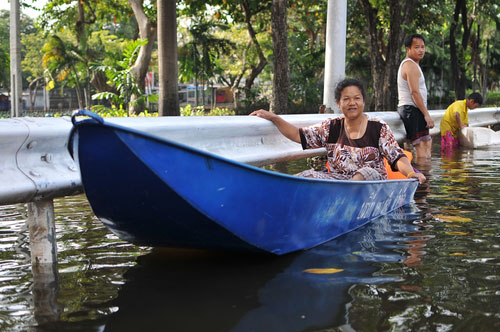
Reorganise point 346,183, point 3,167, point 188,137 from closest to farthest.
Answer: point 3,167, point 346,183, point 188,137

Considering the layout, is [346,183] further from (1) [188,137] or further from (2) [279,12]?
A: (2) [279,12]

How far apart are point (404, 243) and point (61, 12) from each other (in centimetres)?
2475

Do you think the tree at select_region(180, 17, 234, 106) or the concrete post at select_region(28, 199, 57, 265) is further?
the tree at select_region(180, 17, 234, 106)

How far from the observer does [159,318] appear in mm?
2877

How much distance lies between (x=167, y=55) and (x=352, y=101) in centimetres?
911

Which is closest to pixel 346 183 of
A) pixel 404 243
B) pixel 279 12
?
pixel 404 243

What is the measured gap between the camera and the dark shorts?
8.84m

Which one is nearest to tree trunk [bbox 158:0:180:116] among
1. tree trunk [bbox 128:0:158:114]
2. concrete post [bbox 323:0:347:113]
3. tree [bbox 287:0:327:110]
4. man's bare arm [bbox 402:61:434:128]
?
concrete post [bbox 323:0:347:113]

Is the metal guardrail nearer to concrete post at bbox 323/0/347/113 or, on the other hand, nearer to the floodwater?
the floodwater

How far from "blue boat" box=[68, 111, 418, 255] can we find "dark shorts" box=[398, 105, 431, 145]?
16.6ft

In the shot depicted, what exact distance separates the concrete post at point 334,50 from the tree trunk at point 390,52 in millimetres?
6536

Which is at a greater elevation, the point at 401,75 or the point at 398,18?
the point at 398,18

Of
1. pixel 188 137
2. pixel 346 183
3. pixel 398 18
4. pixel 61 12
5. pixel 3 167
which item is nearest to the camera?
pixel 3 167

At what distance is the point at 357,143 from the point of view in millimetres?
5117
